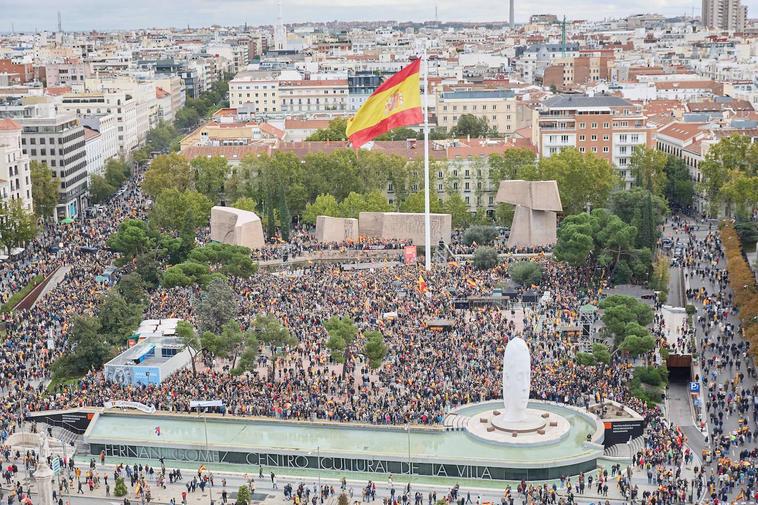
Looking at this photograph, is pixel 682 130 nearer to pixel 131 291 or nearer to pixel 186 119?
pixel 131 291

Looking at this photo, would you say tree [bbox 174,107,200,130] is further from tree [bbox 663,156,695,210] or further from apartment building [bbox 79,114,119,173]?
tree [bbox 663,156,695,210]

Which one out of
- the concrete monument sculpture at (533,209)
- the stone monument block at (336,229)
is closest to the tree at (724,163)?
the concrete monument sculpture at (533,209)

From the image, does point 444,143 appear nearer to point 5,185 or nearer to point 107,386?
point 5,185

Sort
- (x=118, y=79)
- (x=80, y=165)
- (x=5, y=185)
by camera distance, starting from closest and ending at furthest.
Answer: (x=5, y=185), (x=80, y=165), (x=118, y=79)

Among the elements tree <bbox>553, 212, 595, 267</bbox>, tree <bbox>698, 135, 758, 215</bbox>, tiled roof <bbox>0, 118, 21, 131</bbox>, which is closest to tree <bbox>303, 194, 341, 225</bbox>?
tree <bbox>553, 212, 595, 267</bbox>

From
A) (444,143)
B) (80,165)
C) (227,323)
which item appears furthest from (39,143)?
(227,323)

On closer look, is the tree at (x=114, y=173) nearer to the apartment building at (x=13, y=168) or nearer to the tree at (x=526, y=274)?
the apartment building at (x=13, y=168)

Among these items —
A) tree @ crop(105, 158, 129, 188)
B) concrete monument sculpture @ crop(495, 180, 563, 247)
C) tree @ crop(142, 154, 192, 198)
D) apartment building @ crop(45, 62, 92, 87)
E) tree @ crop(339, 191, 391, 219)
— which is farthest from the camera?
apartment building @ crop(45, 62, 92, 87)
